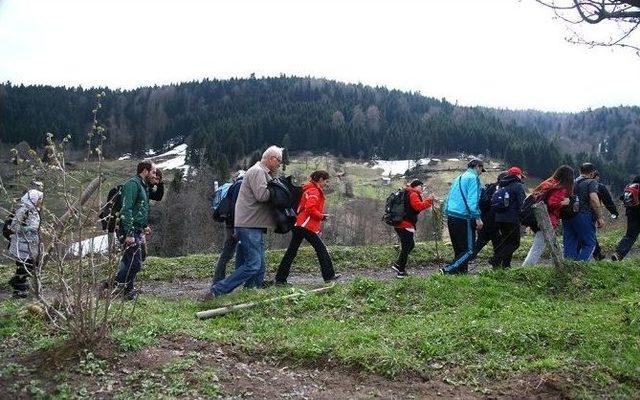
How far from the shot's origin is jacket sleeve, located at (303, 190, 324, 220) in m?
9.07

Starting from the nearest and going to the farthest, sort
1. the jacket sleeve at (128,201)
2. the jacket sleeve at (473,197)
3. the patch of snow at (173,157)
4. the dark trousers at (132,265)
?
the jacket sleeve at (128,201)
the dark trousers at (132,265)
the jacket sleeve at (473,197)
the patch of snow at (173,157)

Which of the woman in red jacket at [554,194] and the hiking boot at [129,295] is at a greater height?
the woman in red jacket at [554,194]

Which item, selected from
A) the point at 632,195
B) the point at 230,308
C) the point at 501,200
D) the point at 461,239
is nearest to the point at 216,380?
the point at 230,308

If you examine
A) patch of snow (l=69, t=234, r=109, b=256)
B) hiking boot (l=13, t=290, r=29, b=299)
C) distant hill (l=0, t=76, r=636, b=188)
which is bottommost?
hiking boot (l=13, t=290, r=29, b=299)

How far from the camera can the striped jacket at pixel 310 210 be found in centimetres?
907

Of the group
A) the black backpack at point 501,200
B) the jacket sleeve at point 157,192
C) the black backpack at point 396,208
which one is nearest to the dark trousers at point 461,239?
the black backpack at point 501,200

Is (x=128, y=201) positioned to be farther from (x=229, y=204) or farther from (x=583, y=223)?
(x=583, y=223)

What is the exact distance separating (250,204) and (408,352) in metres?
3.40

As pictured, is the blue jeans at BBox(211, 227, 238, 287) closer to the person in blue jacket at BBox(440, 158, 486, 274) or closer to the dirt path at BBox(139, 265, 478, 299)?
the dirt path at BBox(139, 265, 478, 299)

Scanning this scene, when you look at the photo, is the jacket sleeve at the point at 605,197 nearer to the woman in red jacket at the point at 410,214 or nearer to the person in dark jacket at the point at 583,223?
the person in dark jacket at the point at 583,223

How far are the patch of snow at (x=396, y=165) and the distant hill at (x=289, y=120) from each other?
2922 millimetres

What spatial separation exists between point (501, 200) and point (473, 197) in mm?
551

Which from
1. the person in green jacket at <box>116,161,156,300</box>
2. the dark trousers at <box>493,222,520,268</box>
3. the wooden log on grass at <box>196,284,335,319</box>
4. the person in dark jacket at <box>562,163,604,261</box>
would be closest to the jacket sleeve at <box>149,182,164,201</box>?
the person in green jacket at <box>116,161,156,300</box>

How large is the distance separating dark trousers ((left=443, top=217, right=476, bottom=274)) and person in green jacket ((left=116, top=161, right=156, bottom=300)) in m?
4.99
